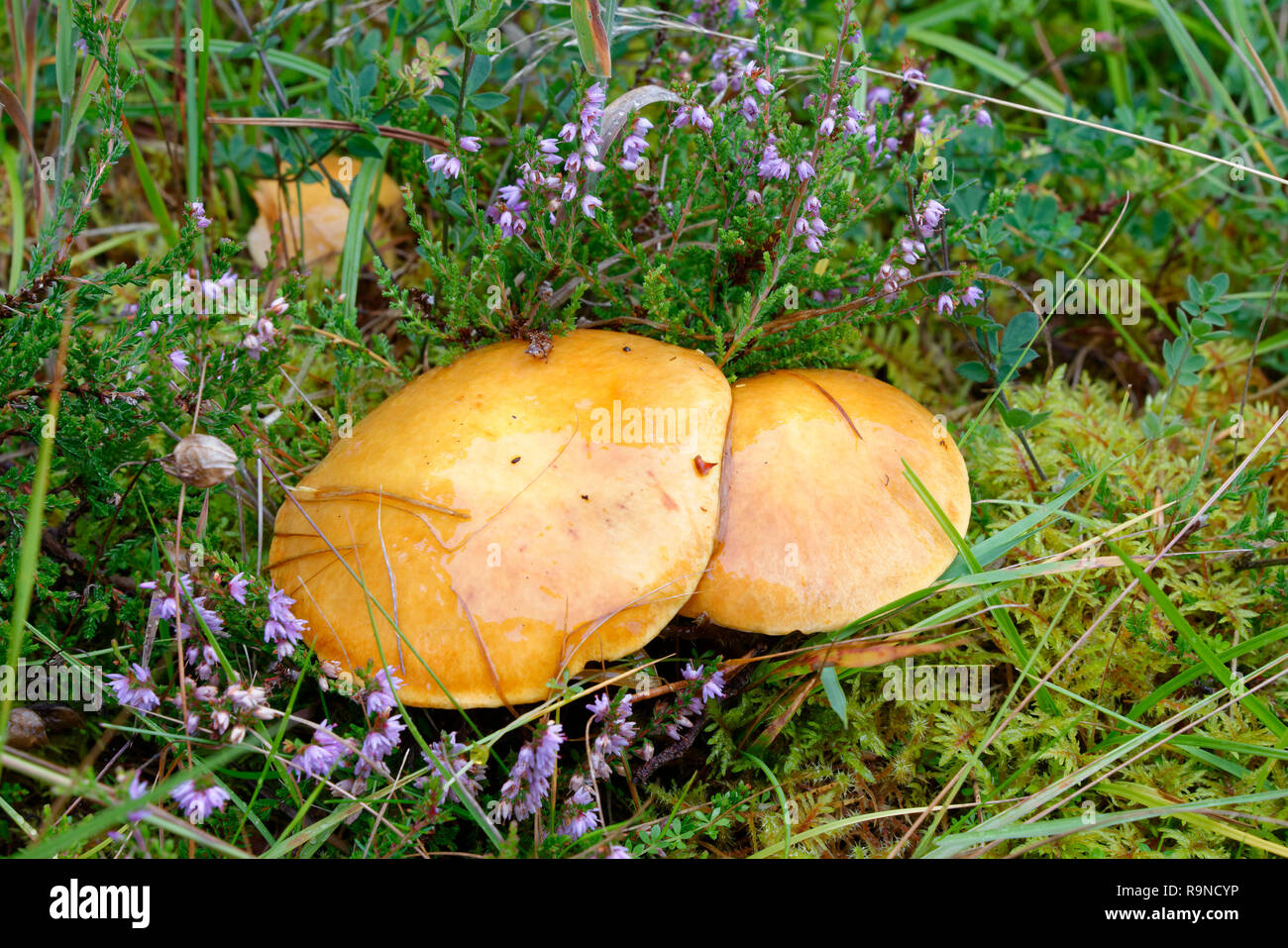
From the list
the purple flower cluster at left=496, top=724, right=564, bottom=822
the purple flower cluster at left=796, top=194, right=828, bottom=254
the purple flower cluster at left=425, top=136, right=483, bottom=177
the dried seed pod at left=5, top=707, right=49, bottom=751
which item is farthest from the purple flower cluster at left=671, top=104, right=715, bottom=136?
the dried seed pod at left=5, top=707, right=49, bottom=751

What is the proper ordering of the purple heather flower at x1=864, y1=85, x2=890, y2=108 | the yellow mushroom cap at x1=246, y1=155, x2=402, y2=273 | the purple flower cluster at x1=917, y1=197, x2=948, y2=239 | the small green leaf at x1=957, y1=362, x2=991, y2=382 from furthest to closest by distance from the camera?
the yellow mushroom cap at x1=246, y1=155, x2=402, y2=273 → the purple heather flower at x1=864, y1=85, x2=890, y2=108 → the small green leaf at x1=957, y1=362, x2=991, y2=382 → the purple flower cluster at x1=917, y1=197, x2=948, y2=239

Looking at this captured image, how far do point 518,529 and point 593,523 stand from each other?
0.62 feet

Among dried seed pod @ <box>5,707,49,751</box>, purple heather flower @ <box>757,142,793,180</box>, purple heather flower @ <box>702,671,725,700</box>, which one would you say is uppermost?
purple heather flower @ <box>757,142,793,180</box>

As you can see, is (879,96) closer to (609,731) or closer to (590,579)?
(590,579)

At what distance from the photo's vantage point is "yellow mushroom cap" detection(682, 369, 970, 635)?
2.20 m

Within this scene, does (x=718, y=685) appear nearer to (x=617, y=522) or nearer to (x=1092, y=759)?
(x=617, y=522)

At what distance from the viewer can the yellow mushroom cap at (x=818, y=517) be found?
220 centimetres

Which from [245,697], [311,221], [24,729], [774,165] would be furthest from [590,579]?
[311,221]

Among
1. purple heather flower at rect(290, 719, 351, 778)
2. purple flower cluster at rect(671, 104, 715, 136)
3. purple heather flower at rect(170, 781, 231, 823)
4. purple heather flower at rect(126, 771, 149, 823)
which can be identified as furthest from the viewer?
purple flower cluster at rect(671, 104, 715, 136)

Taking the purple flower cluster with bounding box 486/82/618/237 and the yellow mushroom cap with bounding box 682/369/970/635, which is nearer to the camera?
the yellow mushroom cap with bounding box 682/369/970/635

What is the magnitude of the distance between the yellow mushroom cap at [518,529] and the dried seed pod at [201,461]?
31 cm

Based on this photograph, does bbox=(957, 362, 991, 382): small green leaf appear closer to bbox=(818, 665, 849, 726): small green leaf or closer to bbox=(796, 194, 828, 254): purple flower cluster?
bbox=(796, 194, 828, 254): purple flower cluster

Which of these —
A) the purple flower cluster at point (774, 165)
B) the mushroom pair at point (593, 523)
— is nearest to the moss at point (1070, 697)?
the mushroom pair at point (593, 523)
